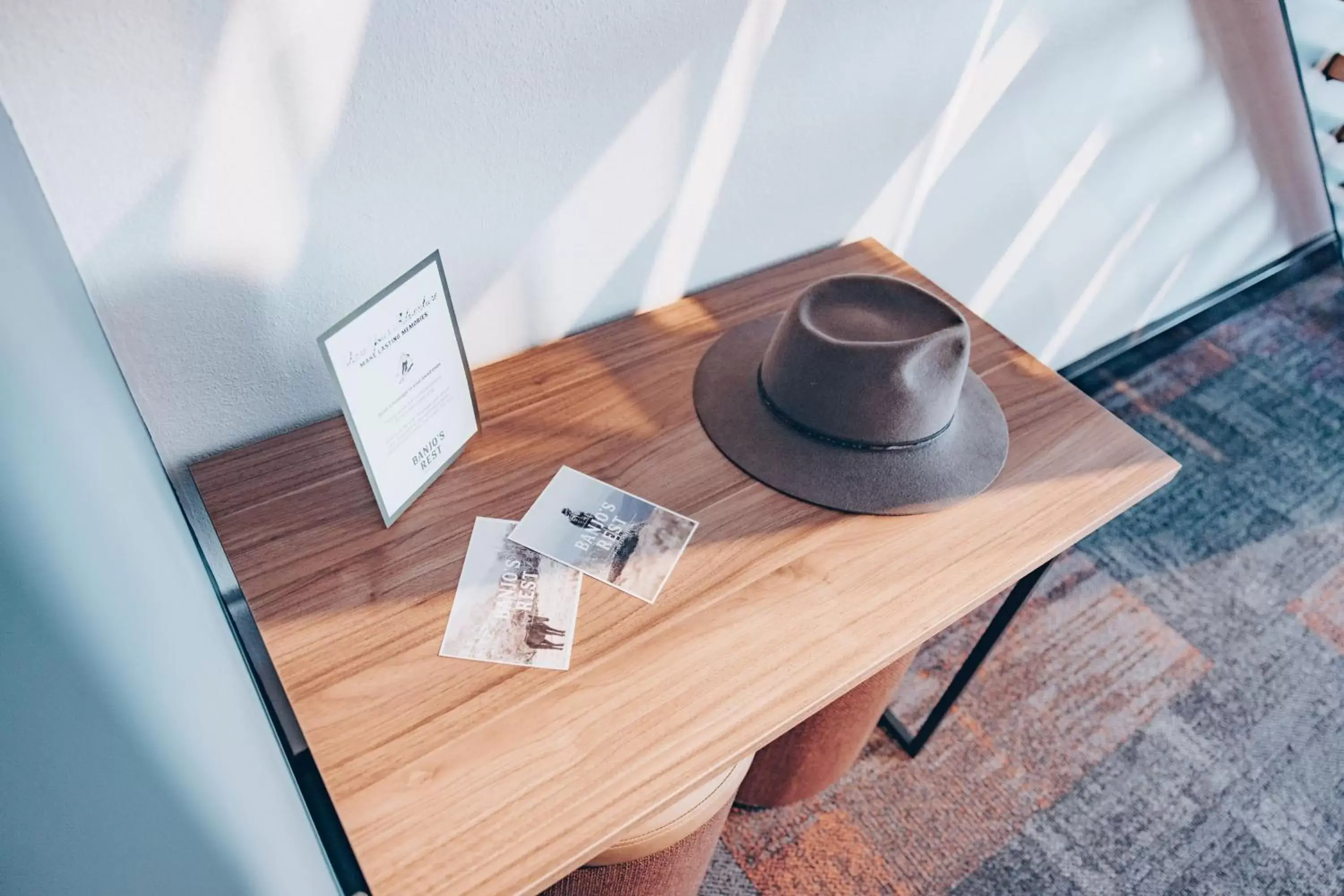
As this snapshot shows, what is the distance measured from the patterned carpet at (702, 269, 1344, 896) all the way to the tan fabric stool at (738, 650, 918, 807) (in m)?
0.06

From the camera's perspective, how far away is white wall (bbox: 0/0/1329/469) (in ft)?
2.33

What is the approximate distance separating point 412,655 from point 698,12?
2.47ft

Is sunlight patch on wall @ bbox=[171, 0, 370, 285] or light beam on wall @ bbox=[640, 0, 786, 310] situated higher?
sunlight patch on wall @ bbox=[171, 0, 370, 285]

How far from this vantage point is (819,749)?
51.4 inches

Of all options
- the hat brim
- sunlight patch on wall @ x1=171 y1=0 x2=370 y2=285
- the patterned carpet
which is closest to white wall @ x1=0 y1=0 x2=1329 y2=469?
sunlight patch on wall @ x1=171 y1=0 x2=370 y2=285

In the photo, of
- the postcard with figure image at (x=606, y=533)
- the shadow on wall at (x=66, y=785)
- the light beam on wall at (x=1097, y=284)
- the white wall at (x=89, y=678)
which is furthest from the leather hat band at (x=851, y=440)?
the light beam on wall at (x=1097, y=284)

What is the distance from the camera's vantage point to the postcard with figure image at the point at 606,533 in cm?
86

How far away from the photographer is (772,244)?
1280 mm

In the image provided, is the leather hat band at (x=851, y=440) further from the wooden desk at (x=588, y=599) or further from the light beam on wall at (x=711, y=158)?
the light beam on wall at (x=711, y=158)

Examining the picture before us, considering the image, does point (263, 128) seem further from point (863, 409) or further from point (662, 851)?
point (662, 851)

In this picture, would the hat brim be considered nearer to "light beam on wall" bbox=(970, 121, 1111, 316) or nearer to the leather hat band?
the leather hat band

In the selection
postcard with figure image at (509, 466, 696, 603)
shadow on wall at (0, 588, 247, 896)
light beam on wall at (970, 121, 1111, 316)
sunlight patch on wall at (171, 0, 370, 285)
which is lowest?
light beam on wall at (970, 121, 1111, 316)

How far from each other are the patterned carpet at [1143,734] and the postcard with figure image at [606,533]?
2.46 ft

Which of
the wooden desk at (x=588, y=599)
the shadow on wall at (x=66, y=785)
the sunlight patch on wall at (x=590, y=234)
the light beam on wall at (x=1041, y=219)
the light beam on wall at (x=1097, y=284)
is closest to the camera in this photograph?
the shadow on wall at (x=66, y=785)
